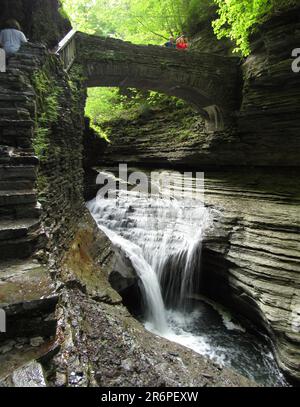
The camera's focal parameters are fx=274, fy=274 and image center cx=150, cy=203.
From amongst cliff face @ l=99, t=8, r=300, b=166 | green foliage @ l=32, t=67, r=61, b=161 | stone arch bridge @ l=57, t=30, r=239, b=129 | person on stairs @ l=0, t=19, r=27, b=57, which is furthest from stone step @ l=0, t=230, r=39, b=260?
cliff face @ l=99, t=8, r=300, b=166

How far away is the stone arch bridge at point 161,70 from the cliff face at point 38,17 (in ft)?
3.42

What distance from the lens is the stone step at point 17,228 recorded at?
3.20 m

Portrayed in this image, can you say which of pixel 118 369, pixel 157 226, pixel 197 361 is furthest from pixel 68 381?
pixel 157 226

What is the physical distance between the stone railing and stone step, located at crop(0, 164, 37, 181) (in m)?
4.54

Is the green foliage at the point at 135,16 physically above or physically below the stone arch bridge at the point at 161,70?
above

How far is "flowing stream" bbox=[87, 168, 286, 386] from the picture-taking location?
6.24 meters

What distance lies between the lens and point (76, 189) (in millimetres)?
7594

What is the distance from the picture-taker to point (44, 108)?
17.9 ft

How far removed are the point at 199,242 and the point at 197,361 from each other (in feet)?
14.8

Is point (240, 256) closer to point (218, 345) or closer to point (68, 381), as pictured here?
point (218, 345)

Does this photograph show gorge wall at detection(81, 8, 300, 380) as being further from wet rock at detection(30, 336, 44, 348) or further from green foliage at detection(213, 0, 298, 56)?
wet rock at detection(30, 336, 44, 348)

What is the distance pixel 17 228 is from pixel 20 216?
0.37 m

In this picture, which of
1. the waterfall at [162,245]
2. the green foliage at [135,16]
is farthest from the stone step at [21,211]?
the green foliage at [135,16]

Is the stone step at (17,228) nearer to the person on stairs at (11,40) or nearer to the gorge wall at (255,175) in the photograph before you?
the person on stairs at (11,40)
